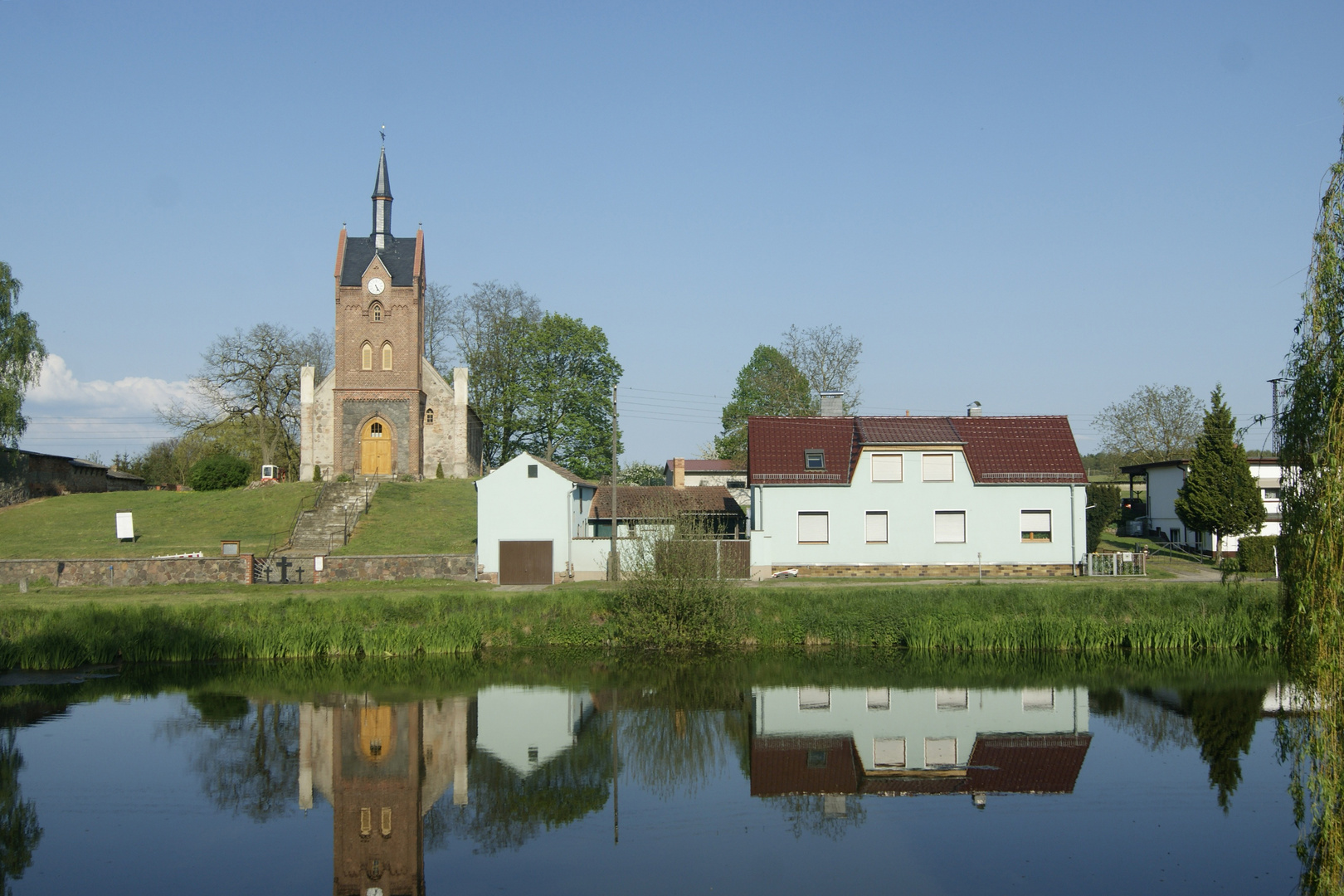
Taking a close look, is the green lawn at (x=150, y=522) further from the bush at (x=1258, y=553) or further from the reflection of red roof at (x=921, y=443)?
the bush at (x=1258, y=553)

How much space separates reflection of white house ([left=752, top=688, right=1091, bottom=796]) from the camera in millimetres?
14727

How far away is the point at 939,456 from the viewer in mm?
33312

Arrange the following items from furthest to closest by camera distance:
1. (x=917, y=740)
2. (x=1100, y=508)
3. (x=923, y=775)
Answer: (x=1100, y=508)
(x=917, y=740)
(x=923, y=775)

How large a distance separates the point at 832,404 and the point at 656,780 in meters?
24.9

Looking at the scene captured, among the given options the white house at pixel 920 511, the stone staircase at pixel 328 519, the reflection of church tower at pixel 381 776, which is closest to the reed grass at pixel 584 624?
the reflection of church tower at pixel 381 776

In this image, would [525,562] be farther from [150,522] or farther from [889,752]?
[150,522]

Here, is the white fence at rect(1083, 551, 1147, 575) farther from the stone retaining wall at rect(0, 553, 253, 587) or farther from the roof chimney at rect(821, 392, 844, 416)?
the stone retaining wall at rect(0, 553, 253, 587)

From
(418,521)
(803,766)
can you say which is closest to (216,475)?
(418,521)

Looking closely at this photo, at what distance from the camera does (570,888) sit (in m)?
11.0

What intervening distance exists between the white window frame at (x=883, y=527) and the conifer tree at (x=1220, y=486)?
1099 cm

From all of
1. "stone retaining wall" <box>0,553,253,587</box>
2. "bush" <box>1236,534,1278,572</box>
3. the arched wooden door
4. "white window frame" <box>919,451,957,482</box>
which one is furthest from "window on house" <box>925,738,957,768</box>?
the arched wooden door

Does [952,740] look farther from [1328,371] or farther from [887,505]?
[887,505]

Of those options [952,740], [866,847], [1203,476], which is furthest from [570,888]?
[1203,476]

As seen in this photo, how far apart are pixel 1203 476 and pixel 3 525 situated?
46.3 meters
